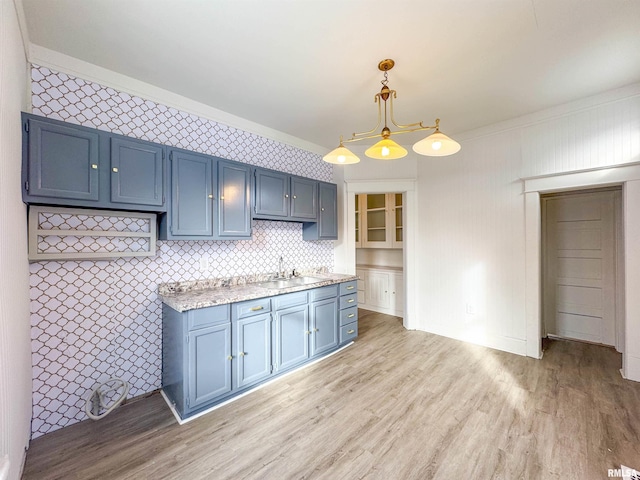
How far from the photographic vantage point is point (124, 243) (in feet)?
7.41

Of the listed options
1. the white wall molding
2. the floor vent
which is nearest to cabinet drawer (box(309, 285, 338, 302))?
Result: the floor vent

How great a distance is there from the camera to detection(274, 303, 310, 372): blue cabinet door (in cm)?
265

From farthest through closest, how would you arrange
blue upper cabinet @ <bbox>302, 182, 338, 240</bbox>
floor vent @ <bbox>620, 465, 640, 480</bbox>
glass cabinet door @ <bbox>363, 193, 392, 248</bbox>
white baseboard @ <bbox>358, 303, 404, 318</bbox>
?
glass cabinet door @ <bbox>363, 193, 392, 248</bbox>, white baseboard @ <bbox>358, 303, 404, 318</bbox>, blue upper cabinet @ <bbox>302, 182, 338, 240</bbox>, floor vent @ <bbox>620, 465, 640, 480</bbox>

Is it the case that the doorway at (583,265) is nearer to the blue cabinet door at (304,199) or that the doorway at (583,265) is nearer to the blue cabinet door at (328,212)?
the blue cabinet door at (328,212)

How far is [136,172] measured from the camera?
211 centimetres

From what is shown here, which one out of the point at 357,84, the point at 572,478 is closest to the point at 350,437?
the point at 572,478

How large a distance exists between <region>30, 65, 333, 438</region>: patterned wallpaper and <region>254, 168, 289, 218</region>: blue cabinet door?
51cm

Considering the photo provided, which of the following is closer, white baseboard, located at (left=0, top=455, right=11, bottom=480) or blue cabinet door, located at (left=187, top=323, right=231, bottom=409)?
white baseboard, located at (left=0, top=455, right=11, bottom=480)

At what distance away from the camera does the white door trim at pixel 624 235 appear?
8.41ft

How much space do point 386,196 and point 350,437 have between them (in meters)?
4.03

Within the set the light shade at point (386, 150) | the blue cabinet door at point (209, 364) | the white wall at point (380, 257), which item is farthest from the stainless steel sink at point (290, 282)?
Answer: the white wall at point (380, 257)

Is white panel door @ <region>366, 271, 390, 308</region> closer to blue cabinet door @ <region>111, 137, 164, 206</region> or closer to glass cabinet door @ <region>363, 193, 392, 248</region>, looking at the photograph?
glass cabinet door @ <region>363, 193, 392, 248</region>

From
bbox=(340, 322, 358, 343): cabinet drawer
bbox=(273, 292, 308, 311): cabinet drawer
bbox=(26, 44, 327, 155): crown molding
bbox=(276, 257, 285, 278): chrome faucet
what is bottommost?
bbox=(340, 322, 358, 343): cabinet drawer

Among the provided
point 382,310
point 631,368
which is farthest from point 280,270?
point 631,368
